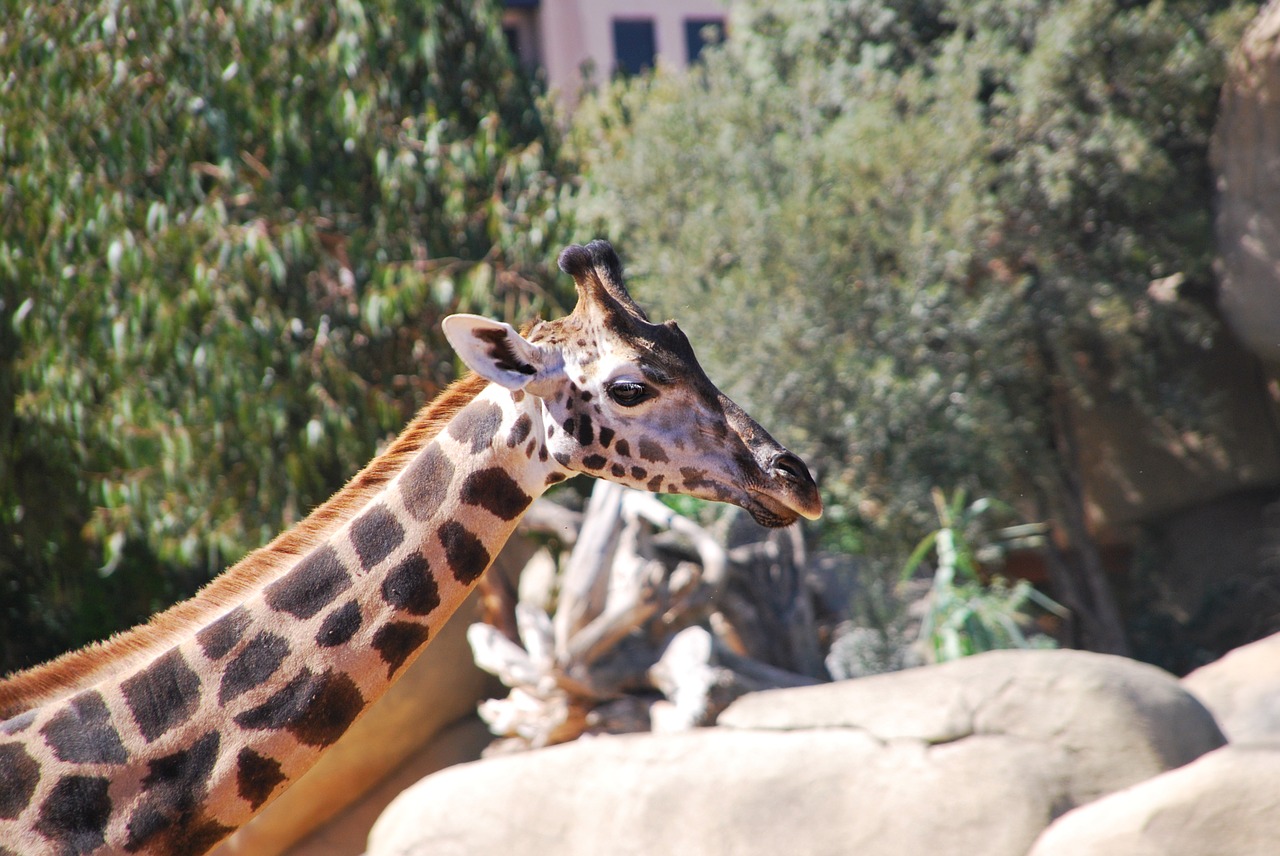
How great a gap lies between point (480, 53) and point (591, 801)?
523cm

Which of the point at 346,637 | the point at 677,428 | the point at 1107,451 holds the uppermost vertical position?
the point at 677,428

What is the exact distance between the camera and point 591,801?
6.04 m

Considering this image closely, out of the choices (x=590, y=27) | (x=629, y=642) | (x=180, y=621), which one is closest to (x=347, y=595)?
(x=180, y=621)

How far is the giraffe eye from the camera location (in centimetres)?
261

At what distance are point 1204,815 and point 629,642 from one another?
392 cm

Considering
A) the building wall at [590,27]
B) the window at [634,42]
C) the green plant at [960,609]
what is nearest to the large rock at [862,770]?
the green plant at [960,609]

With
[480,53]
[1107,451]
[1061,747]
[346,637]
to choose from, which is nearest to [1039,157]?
[1107,451]

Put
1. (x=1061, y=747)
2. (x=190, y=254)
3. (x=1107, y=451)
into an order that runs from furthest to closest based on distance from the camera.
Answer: (x=1107, y=451) → (x=190, y=254) → (x=1061, y=747)

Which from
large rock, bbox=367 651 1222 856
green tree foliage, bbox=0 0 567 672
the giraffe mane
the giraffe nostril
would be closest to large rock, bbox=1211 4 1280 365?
large rock, bbox=367 651 1222 856

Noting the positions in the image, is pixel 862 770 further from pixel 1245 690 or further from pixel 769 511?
pixel 769 511

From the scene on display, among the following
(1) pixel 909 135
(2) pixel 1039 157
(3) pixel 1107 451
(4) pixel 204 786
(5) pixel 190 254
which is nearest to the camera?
(4) pixel 204 786

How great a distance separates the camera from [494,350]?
8.43 feet

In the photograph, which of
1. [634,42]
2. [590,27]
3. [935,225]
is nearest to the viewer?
[935,225]

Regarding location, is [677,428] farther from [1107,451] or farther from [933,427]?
[1107,451]
